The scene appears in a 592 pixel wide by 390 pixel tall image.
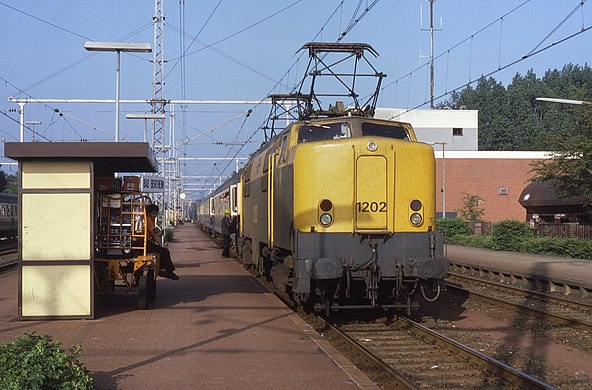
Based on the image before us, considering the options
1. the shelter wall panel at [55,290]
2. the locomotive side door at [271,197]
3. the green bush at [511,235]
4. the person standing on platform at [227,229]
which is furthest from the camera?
the green bush at [511,235]

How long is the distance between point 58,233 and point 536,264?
17.8m

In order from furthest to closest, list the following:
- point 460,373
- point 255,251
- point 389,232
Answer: point 255,251
point 389,232
point 460,373

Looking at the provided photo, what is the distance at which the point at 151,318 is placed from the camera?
41.9 ft

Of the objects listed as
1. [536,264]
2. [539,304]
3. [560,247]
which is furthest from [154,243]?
[560,247]

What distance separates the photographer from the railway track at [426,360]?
27.4 feet

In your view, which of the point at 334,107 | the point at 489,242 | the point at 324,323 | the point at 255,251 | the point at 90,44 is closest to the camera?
the point at 324,323

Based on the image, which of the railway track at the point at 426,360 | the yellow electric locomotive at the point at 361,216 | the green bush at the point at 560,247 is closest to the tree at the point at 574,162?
the green bush at the point at 560,247

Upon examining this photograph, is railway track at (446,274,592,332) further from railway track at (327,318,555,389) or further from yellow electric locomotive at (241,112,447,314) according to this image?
yellow electric locomotive at (241,112,447,314)

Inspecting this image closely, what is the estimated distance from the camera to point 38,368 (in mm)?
6582

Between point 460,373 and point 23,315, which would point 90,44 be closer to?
point 23,315

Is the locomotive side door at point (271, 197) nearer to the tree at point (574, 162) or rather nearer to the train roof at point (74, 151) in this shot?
the train roof at point (74, 151)

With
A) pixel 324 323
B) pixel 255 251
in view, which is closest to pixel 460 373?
pixel 324 323

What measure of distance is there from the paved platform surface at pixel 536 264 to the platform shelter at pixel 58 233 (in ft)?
37.4

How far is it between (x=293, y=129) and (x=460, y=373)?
5.47 m
